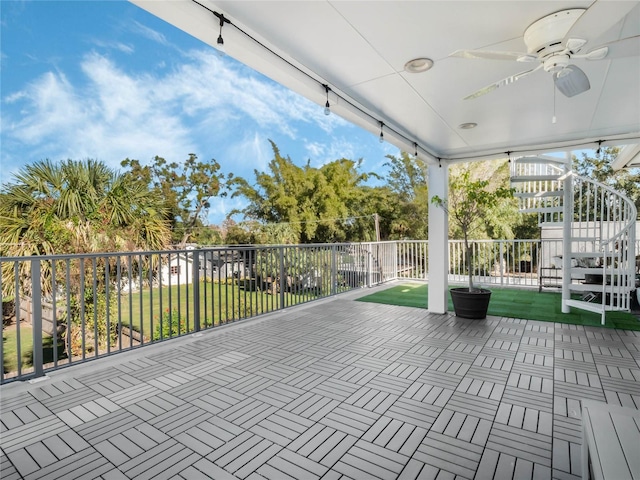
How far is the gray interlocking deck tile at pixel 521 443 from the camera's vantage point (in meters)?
1.88

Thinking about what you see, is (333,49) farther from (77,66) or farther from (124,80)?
(124,80)

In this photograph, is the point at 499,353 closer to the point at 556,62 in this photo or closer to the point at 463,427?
the point at 463,427

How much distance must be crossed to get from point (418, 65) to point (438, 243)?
325cm

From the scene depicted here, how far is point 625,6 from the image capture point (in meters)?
1.86

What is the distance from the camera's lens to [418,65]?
261 centimetres

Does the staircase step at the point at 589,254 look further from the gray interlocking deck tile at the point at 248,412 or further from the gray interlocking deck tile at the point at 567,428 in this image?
the gray interlocking deck tile at the point at 248,412

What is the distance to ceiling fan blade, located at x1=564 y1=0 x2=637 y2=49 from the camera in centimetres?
184

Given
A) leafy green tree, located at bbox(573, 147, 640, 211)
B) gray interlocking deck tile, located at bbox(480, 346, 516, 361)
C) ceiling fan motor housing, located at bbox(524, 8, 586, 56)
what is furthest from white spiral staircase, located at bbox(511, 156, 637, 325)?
leafy green tree, located at bbox(573, 147, 640, 211)

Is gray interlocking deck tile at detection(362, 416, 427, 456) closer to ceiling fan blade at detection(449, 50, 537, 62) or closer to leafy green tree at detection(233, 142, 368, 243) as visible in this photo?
ceiling fan blade at detection(449, 50, 537, 62)

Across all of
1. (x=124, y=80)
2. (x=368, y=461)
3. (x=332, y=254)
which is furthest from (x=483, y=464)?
(x=124, y=80)

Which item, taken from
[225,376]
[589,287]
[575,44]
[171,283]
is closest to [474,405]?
[225,376]

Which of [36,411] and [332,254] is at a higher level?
[332,254]

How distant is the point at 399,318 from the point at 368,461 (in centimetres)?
331

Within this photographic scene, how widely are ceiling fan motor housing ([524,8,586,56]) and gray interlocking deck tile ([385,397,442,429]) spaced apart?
7.91 feet
